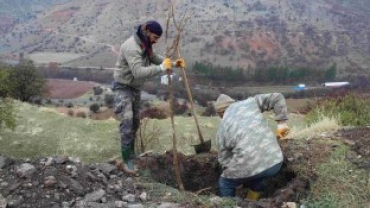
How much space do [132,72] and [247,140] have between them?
5.55 ft

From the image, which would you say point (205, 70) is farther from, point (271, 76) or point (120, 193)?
point (120, 193)

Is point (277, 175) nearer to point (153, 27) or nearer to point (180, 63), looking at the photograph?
point (180, 63)

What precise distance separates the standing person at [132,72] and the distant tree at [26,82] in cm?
1709

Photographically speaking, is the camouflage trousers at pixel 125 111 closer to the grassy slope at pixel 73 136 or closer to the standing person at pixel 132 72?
the standing person at pixel 132 72

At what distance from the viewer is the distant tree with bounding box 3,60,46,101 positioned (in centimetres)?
2228

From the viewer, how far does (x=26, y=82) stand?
2258 cm

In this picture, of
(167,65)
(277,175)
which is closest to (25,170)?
(167,65)

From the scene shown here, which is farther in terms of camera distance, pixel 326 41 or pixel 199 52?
pixel 326 41

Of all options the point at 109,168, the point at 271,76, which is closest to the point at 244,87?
the point at 271,76

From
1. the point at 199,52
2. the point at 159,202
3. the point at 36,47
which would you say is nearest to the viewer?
the point at 159,202

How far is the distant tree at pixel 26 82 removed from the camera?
2228 cm

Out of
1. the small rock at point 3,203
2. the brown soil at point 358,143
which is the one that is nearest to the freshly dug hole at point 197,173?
the brown soil at point 358,143

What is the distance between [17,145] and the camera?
12094 millimetres

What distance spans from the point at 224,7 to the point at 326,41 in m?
28.2
